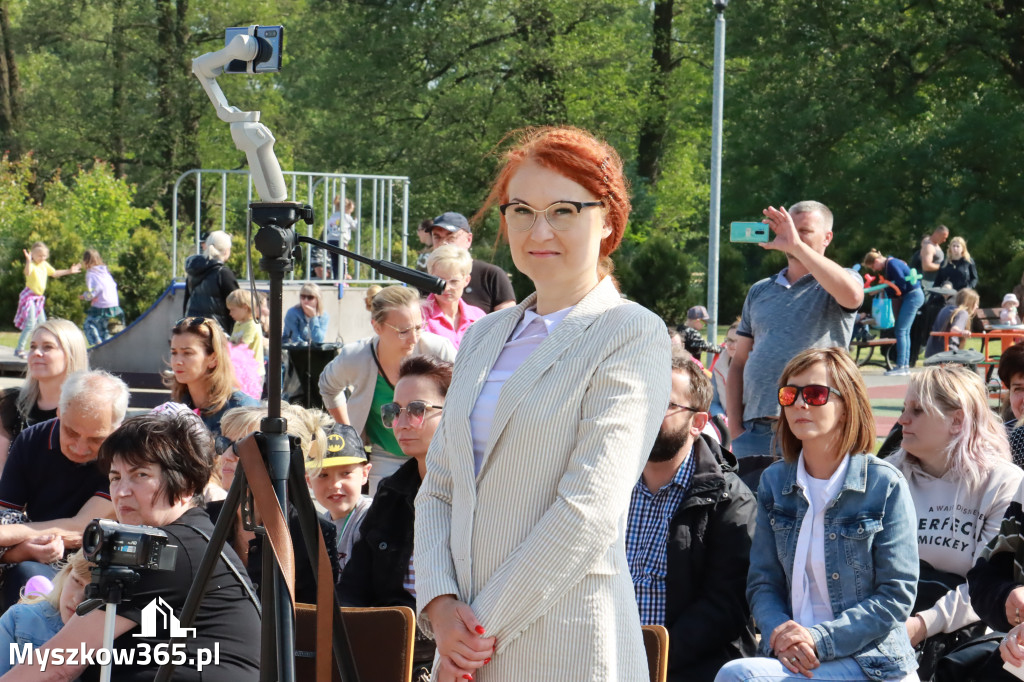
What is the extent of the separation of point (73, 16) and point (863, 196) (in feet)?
76.5

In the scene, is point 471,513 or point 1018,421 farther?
point 1018,421

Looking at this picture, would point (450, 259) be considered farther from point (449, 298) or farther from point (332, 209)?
point (332, 209)

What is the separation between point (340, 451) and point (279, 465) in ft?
6.84

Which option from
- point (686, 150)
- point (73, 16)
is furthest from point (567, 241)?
point (73, 16)

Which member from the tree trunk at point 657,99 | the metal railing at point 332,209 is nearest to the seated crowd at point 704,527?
the metal railing at point 332,209

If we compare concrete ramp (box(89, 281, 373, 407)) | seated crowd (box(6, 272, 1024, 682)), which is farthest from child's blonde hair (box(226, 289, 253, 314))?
seated crowd (box(6, 272, 1024, 682))

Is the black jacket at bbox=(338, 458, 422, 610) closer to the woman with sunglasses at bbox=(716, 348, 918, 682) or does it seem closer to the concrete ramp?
the woman with sunglasses at bbox=(716, 348, 918, 682)

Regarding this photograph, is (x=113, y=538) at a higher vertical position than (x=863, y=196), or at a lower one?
lower

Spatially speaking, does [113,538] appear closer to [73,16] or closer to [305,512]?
[305,512]

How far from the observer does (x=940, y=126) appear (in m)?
27.6

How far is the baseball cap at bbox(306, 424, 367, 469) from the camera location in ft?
14.7

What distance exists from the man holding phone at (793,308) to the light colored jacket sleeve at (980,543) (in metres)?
1.13

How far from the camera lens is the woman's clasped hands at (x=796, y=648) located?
135 inches

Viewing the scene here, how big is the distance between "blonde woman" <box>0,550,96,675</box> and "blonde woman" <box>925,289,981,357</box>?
13.0m
